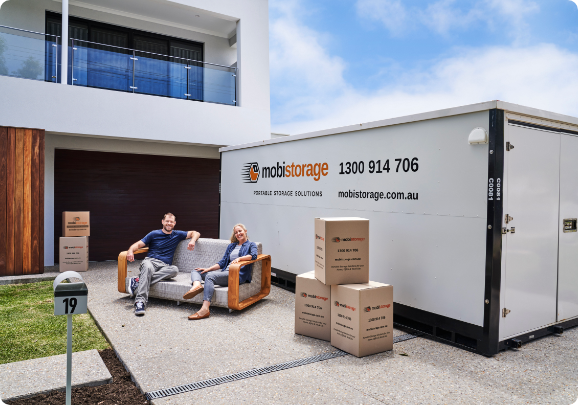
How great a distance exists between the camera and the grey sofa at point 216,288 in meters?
5.09

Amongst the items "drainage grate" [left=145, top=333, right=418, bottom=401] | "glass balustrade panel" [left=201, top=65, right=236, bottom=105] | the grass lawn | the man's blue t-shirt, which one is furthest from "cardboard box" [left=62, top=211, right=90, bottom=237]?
"drainage grate" [left=145, top=333, right=418, bottom=401]

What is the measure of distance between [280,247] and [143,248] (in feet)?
7.03

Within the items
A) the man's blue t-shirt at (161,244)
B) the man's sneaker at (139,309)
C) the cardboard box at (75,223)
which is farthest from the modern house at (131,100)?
the man's sneaker at (139,309)

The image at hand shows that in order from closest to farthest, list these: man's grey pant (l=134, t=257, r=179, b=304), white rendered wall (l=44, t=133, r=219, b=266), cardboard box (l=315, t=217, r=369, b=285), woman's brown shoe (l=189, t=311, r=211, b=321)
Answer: cardboard box (l=315, t=217, r=369, b=285) → woman's brown shoe (l=189, t=311, r=211, b=321) → man's grey pant (l=134, t=257, r=179, b=304) → white rendered wall (l=44, t=133, r=219, b=266)

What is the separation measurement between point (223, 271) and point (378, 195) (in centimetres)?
227

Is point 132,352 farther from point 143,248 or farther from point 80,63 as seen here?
point 80,63

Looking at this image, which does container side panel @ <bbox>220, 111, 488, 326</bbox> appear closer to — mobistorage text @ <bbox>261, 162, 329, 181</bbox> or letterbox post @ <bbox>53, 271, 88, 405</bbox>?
mobistorage text @ <bbox>261, 162, 329, 181</bbox>

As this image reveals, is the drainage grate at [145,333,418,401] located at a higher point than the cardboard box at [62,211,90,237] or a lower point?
lower

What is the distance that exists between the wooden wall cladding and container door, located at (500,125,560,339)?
24.7ft

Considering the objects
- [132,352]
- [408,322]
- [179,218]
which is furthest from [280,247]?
[179,218]

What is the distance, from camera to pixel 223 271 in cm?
544

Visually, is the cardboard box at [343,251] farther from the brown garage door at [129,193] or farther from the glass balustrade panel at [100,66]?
the brown garage door at [129,193]

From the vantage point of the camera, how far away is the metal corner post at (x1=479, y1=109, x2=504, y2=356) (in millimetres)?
3777

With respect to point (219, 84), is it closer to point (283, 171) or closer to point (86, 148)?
point (86, 148)
